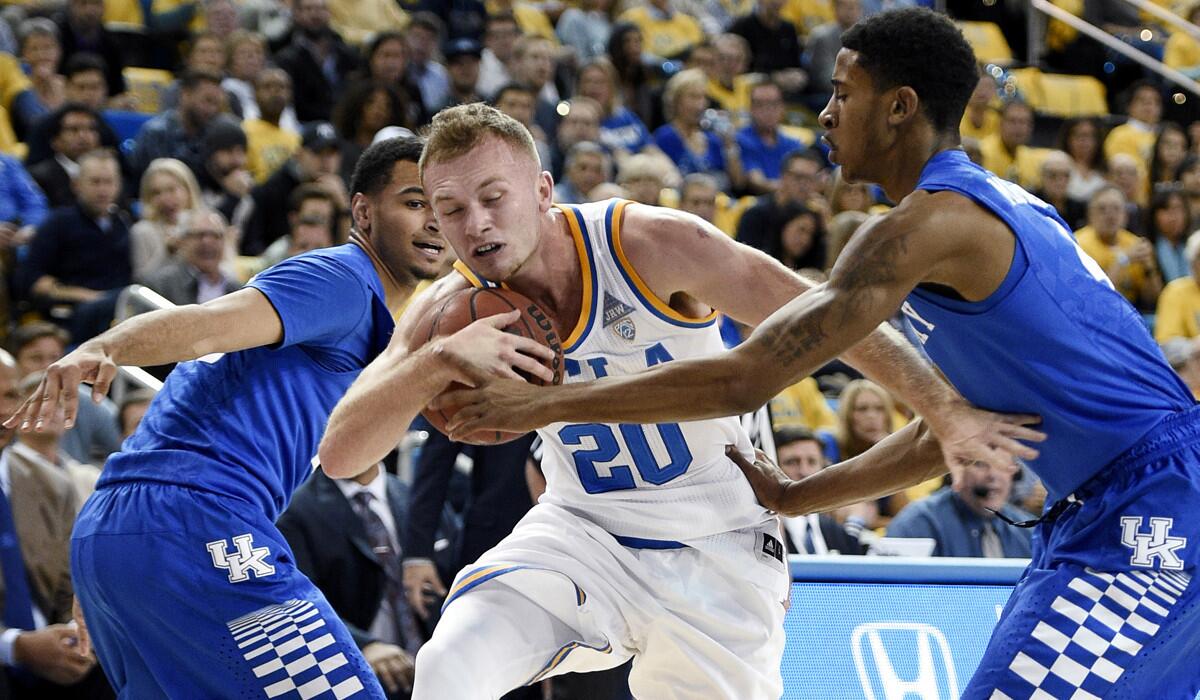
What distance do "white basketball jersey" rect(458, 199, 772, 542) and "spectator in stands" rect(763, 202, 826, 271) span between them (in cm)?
576

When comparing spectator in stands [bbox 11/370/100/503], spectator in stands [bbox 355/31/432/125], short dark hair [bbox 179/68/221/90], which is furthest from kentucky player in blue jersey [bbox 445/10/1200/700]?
spectator in stands [bbox 355/31/432/125]

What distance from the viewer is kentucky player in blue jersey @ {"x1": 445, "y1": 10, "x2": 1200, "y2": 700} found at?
325cm

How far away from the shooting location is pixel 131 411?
6.57 metres

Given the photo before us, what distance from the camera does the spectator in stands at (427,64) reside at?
1147 cm

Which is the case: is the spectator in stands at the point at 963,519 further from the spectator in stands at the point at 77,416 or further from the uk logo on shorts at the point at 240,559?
the uk logo on shorts at the point at 240,559

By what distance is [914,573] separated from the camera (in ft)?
18.3

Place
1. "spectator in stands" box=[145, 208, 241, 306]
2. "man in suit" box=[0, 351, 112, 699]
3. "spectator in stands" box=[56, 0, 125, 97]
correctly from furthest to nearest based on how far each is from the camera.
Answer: "spectator in stands" box=[56, 0, 125, 97]
"spectator in stands" box=[145, 208, 241, 306]
"man in suit" box=[0, 351, 112, 699]

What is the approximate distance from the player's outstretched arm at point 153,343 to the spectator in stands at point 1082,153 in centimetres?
976

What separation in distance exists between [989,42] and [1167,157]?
124 inches

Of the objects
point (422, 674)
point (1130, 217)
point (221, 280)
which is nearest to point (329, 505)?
point (221, 280)

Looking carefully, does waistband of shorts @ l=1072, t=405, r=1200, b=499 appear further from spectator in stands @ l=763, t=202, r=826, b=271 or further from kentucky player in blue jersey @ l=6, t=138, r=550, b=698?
spectator in stands @ l=763, t=202, r=826, b=271

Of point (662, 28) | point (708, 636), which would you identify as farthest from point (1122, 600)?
point (662, 28)

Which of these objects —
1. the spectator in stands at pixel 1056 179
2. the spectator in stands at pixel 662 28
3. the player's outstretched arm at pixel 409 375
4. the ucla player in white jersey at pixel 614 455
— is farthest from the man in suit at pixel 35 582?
the spectator in stands at pixel 662 28

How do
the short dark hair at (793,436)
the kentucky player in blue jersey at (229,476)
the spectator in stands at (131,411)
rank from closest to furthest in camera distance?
the kentucky player in blue jersey at (229,476) → the spectator in stands at (131,411) → the short dark hair at (793,436)
